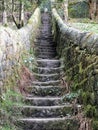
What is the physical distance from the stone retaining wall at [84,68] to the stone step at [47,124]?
0.45m

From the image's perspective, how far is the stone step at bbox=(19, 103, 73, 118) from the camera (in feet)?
26.1

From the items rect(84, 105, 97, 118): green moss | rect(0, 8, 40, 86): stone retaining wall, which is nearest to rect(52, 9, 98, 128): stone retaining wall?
rect(84, 105, 97, 118): green moss

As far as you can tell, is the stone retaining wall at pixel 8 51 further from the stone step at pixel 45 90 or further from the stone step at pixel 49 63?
the stone step at pixel 49 63

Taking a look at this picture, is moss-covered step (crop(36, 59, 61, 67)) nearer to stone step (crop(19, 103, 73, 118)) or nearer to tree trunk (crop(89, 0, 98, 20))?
stone step (crop(19, 103, 73, 118))

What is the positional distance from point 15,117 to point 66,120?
108cm

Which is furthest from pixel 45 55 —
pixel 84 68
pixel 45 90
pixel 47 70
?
pixel 84 68

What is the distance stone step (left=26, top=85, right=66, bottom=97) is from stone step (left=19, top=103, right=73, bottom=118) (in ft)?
3.69

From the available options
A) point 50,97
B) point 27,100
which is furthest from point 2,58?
point 50,97

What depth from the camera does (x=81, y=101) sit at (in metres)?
7.85

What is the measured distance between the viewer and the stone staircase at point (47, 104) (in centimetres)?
748

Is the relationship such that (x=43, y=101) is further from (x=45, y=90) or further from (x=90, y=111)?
(x=90, y=111)

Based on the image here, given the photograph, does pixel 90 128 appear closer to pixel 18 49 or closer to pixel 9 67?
pixel 9 67

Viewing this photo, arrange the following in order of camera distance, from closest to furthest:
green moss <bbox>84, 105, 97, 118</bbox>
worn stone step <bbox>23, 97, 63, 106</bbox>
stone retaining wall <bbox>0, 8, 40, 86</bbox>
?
green moss <bbox>84, 105, 97, 118</bbox>, stone retaining wall <bbox>0, 8, 40, 86</bbox>, worn stone step <bbox>23, 97, 63, 106</bbox>

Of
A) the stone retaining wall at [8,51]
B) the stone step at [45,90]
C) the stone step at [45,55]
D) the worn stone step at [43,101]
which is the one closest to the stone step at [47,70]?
the stone retaining wall at [8,51]
